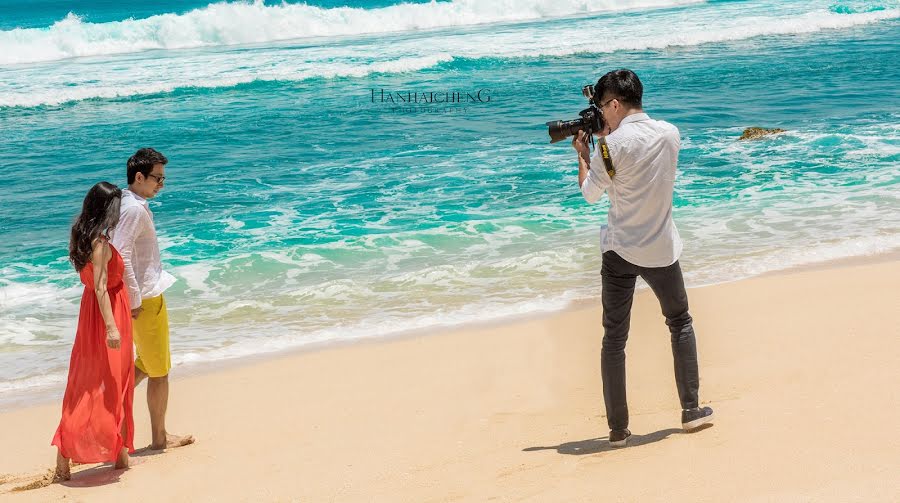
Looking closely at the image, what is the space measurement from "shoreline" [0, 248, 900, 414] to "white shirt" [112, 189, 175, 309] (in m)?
1.96

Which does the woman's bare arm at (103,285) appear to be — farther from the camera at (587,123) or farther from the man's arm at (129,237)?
the camera at (587,123)

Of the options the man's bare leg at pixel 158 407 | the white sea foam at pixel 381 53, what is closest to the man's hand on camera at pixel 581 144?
the man's bare leg at pixel 158 407

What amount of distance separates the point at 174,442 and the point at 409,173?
8.59m

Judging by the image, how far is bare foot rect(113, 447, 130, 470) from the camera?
4.71 metres

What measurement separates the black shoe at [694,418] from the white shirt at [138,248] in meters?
2.56

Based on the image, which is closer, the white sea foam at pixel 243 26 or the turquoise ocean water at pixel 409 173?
the turquoise ocean water at pixel 409 173

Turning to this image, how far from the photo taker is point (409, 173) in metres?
13.4

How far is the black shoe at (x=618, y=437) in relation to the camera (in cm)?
426

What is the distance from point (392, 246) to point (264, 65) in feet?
62.9

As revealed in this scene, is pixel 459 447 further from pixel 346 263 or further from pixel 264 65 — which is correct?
pixel 264 65

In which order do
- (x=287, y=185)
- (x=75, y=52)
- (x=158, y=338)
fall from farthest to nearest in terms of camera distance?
(x=75, y=52)
(x=287, y=185)
(x=158, y=338)

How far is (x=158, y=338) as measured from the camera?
4.82m

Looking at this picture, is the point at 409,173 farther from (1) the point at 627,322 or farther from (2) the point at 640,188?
(2) the point at 640,188

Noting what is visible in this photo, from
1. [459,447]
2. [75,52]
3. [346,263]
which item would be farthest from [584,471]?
[75,52]
